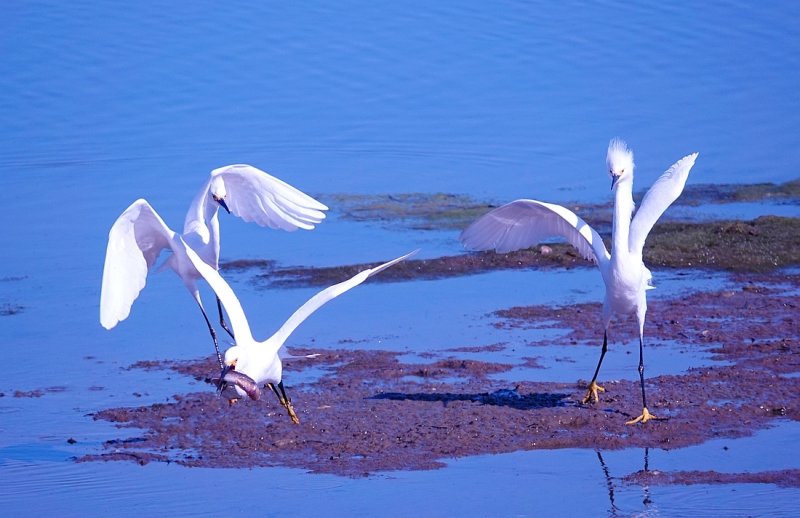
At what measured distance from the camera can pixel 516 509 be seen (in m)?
8.30

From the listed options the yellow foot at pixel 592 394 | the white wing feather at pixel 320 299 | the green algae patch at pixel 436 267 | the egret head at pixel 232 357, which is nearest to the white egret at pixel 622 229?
the yellow foot at pixel 592 394

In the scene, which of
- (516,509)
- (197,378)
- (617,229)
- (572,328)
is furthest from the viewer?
(572,328)

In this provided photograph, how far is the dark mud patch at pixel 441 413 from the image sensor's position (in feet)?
30.8

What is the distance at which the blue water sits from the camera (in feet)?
31.3

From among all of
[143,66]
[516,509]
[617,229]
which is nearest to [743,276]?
[617,229]

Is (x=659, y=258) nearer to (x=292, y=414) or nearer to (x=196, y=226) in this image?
(x=196, y=226)

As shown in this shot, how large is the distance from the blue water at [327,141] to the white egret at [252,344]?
663mm

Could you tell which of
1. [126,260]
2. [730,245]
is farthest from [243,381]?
[730,245]

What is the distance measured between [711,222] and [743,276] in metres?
1.97

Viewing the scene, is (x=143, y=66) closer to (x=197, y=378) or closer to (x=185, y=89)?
(x=185, y=89)

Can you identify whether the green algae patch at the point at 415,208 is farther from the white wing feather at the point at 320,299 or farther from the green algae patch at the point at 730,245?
the white wing feather at the point at 320,299

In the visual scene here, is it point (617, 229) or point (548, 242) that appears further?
point (548, 242)

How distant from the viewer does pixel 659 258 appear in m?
13.8

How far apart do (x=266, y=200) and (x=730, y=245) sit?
5.23m
